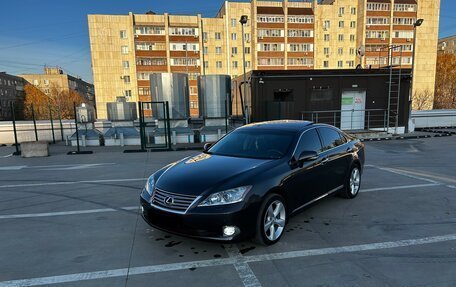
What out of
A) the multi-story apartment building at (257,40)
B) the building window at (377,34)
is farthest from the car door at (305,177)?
the building window at (377,34)

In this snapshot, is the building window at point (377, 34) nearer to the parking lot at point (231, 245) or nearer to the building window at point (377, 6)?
the building window at point (377, 6)

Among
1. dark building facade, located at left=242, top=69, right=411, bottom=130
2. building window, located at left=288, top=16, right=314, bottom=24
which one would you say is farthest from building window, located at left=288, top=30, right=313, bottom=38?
dark building facade, located at left=242, top=69, right=411, bottom=130

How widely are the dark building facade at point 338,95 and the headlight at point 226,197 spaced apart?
1242 cm

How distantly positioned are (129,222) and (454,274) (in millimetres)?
4174

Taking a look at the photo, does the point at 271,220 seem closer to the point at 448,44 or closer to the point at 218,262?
the point at 218,262

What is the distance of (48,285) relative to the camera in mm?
2902

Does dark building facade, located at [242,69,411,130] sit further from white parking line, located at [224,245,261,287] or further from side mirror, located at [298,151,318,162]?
white parking line, located at [224,245,261,287]

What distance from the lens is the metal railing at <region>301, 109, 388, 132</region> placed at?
16906 millimetres

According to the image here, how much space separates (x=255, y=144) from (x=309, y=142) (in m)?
0.85

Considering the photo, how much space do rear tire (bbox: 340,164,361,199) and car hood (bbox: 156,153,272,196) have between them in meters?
2.24

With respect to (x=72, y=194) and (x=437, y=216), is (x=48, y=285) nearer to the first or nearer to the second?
(x=72, y=194)

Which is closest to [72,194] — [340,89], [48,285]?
[48,285]

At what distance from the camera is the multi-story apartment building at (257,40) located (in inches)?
2105

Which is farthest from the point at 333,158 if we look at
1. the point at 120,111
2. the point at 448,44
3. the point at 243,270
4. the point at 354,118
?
the point at 448,44
